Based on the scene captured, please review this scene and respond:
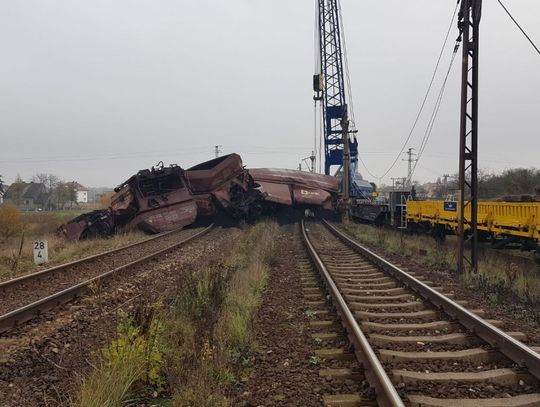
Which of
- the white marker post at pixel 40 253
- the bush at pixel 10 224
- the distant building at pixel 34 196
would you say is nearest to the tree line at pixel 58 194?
the distant building at pixel 34 196

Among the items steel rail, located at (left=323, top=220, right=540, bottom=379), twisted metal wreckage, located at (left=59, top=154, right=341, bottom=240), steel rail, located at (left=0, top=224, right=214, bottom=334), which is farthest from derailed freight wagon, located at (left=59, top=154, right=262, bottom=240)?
steel rail, located at (left=323, top=220, right=540, bottom=379)

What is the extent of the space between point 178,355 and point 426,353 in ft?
8.83

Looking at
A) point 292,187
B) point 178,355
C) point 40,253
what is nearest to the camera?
point 178,355

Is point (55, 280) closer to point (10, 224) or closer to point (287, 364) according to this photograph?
point (287, 364)

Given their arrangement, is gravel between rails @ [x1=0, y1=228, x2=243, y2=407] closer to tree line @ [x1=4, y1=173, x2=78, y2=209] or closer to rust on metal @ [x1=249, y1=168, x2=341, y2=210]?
rust on metal @ [x1=249, y1=168, x2=341, y2=210]

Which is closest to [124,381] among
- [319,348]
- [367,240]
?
[319,348]

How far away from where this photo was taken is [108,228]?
24953 mm

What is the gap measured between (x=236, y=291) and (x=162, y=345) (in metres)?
3.25

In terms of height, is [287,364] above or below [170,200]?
below

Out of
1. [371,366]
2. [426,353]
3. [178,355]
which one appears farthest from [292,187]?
[371,366]

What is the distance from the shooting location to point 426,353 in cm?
530

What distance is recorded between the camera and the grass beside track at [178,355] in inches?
158

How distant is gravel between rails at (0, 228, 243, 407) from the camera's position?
14.6 ft

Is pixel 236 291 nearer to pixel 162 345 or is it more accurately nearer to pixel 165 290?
pixel 165 290
